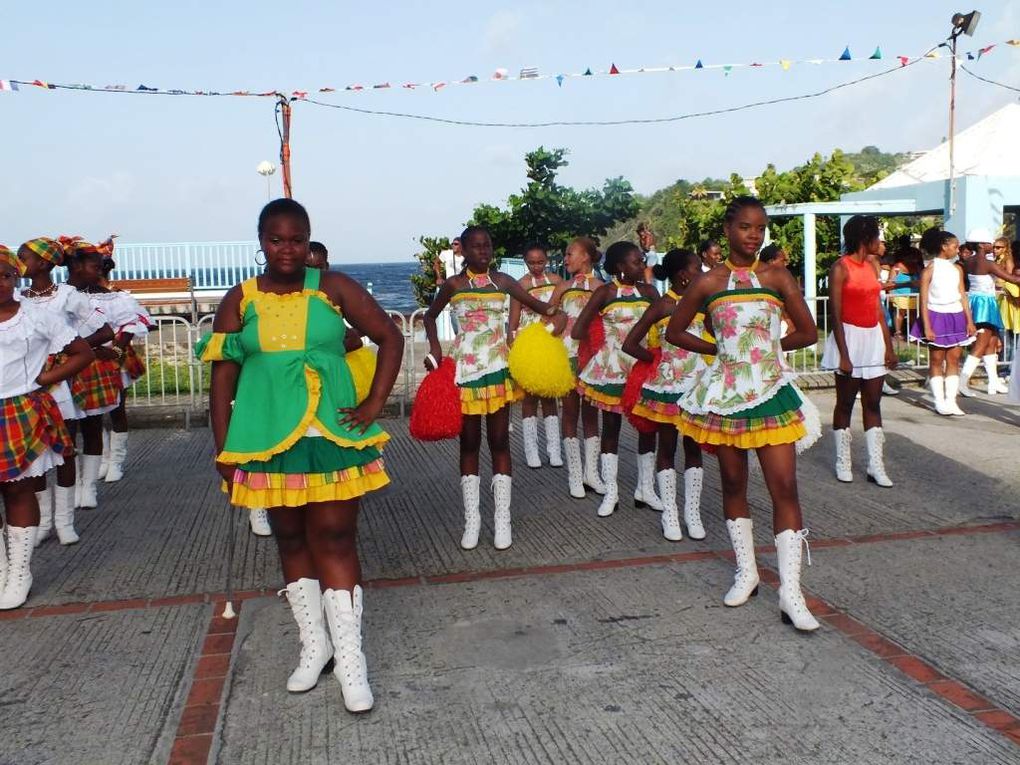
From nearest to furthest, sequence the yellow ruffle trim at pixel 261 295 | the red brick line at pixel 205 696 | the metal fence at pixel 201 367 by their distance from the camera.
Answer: the red brick line at pixel 205 696 < the yellow ruffle trim at pixel 261 295 < the metal fence at pixel 201 367

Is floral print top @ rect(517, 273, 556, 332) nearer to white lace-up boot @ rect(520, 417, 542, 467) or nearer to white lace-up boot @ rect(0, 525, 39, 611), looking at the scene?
white lace-up boot @ rect(520, 417, 542, 467)

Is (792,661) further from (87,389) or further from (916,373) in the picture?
(916,373)

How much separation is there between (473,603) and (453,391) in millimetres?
1424

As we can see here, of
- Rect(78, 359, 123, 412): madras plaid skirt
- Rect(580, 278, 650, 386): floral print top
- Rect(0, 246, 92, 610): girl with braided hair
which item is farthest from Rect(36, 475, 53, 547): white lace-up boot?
Rect(580, 278, 650, 386): floral print top

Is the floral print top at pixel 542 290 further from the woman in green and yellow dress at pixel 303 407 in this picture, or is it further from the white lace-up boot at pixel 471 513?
the woman in green and yellow dress at pixel 303 407

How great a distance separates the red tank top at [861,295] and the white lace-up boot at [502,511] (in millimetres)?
2896

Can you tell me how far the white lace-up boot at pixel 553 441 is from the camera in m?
8.59

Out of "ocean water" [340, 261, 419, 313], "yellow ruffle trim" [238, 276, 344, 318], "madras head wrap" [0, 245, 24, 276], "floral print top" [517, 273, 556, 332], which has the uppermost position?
"madras head wrap" [0, 245, 24, 276]

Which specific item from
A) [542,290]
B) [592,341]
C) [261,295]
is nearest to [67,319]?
[261,295]

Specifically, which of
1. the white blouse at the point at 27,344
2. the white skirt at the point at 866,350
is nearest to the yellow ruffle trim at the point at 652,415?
the white skirt at the point at 866,350

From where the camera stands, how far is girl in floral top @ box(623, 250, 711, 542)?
5902 mm

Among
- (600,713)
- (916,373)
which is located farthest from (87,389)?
(916,373)

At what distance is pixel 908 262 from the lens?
13.5 m

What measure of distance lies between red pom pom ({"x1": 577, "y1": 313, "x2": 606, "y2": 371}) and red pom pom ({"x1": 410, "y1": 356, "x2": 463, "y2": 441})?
3.86 ft
